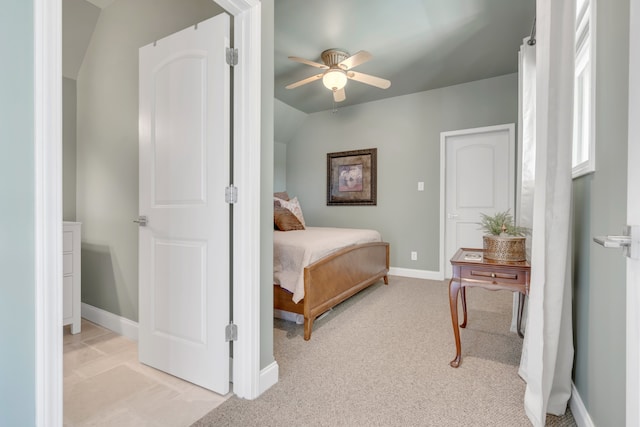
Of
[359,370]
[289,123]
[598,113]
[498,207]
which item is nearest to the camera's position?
[598,113]

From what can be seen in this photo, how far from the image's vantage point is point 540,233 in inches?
54.5

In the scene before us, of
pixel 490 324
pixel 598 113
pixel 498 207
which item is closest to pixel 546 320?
pixel 598 113

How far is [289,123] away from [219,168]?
3.61 m

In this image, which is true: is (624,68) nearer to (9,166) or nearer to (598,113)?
(598,113)

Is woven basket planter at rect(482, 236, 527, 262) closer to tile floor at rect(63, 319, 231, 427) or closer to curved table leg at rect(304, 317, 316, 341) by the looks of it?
curved table leg at rect(304, 317, 316, 341)

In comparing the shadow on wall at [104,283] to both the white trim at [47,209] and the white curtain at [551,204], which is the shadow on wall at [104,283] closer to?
the white trim at [47,209]

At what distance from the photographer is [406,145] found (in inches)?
169

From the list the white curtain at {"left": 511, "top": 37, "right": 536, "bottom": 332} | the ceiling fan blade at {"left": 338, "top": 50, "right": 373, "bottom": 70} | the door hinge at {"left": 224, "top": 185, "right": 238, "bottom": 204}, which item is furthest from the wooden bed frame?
the ceiling fan blade at {"left": 338, "top": 50, "right": 373, "bottom": 70}

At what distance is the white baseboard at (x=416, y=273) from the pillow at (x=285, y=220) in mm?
1669

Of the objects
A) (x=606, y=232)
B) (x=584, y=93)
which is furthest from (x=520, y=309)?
(x=584, y=93)

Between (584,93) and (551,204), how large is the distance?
0.84m

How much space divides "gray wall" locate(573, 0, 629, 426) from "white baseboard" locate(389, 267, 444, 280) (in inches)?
105

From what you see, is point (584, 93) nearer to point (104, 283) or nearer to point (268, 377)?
point (268, 377)

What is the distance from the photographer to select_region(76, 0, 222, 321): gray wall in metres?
2.24
